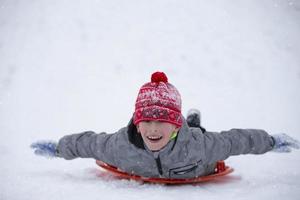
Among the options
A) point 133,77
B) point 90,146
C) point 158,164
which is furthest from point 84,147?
point 133,77

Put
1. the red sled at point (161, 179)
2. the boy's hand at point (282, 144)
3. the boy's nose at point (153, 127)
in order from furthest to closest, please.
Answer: the boy's hand at point (282, 144) → the red sled at point (161, 179) → the boy's nose at point (153, 127)

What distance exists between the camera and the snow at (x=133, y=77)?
6.34 feet

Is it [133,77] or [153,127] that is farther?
[133,77]

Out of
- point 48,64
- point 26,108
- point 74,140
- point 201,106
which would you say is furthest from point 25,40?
point 74,140

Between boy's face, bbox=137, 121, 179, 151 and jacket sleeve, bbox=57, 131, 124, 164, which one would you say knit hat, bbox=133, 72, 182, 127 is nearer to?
boy's face, bbox=137, 121, 179, 151

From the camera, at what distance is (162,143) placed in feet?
6.07

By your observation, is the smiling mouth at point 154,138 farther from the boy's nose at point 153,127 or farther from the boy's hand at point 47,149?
the boy's hand at point 47,149

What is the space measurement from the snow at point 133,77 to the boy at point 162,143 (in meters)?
0.12

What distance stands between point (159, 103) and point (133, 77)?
14.9 feet

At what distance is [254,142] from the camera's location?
82.2 inches

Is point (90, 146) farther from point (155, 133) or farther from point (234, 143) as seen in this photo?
point (234, 143)

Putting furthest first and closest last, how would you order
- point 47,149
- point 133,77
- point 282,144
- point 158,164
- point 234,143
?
point 133,77
point 47,149
point 282,144
point 234,143
point 158,164

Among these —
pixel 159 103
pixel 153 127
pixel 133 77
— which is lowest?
pixel 153 127

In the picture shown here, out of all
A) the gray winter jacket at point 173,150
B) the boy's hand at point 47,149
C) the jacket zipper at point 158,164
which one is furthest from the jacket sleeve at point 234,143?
the boy's hand at point 47,149
